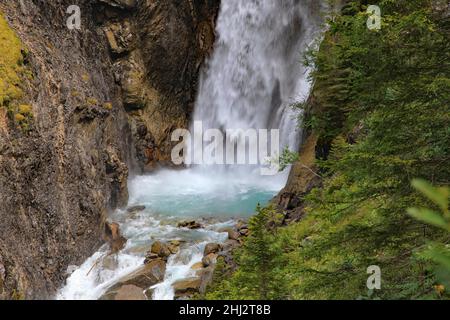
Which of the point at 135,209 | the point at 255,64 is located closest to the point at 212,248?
the point at 135,209

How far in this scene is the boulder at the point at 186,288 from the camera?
37.2 feet

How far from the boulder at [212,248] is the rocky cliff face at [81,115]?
368 centimetres

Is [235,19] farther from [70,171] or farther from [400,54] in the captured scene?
[400,54]

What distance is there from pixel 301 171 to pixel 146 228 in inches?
231

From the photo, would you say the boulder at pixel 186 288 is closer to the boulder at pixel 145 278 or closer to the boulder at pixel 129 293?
the boulder at pixel 145 278

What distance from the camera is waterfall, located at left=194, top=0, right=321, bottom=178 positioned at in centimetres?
2347

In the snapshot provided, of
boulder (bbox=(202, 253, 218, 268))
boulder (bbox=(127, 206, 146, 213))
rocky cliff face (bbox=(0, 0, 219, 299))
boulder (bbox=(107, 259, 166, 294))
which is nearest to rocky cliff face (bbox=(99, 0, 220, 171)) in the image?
rocky cliff face (bbox=(0, 0, 219, 299))

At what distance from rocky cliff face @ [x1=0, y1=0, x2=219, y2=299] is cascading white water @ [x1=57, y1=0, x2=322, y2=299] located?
1029 mm

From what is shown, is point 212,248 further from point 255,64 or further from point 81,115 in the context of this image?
point 255,64

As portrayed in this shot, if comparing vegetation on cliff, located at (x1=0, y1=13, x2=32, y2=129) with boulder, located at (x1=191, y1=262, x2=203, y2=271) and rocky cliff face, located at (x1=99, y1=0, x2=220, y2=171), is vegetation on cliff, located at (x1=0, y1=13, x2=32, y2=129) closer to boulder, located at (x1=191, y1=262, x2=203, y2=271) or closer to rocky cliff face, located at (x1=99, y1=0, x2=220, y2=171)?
boulder, located at (x1=191, y1=262, x2=203, y2=271)

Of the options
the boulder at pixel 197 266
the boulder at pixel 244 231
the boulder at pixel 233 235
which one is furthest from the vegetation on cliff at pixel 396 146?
the boulder at pixel 244 231

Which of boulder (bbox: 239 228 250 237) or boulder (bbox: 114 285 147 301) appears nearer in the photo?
boulder (bbox: 114 285 147 301)

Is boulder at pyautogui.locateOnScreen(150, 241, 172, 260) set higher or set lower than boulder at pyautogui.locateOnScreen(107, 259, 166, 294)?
higher

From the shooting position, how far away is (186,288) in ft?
37.6
